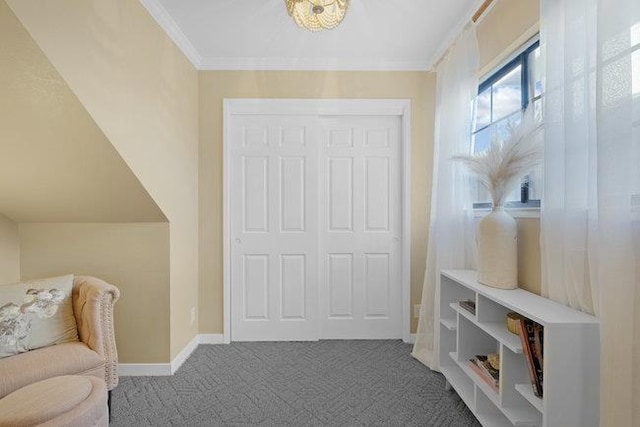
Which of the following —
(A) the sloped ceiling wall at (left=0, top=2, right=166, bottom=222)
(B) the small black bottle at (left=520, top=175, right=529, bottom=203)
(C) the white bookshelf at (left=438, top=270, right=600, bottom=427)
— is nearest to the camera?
(C) the white bookshelf at (left=438, top=270, right=600, bottom=427)

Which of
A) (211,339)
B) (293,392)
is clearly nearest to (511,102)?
(293,392)

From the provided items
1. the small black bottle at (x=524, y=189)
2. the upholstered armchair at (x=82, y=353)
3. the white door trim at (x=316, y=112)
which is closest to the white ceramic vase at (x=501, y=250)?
the small black bottle at (x=524, y=189)

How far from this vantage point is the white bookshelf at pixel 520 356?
112cm

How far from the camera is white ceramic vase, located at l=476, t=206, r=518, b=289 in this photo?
5.22ft

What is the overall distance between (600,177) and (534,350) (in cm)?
75

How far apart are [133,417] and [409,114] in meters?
3.00

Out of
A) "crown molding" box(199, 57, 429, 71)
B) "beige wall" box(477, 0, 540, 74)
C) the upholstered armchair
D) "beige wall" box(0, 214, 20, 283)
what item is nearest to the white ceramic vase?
"beige wall" box(477, 0, 540, 74)

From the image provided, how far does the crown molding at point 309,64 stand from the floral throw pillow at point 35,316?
2.07 m

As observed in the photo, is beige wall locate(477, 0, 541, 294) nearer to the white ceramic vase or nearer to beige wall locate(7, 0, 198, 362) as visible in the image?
the white ceramic vase

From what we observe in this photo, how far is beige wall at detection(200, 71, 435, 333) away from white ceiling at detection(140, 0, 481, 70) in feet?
0.30

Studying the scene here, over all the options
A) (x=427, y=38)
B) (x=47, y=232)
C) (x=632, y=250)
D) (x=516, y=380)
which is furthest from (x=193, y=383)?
(x=427, y=38)

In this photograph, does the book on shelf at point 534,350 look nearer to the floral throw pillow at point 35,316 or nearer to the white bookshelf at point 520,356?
the white bookshelf at point 520,356

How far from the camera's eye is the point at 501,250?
1593 millimetres

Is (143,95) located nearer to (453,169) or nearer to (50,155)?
→ (50,155)
